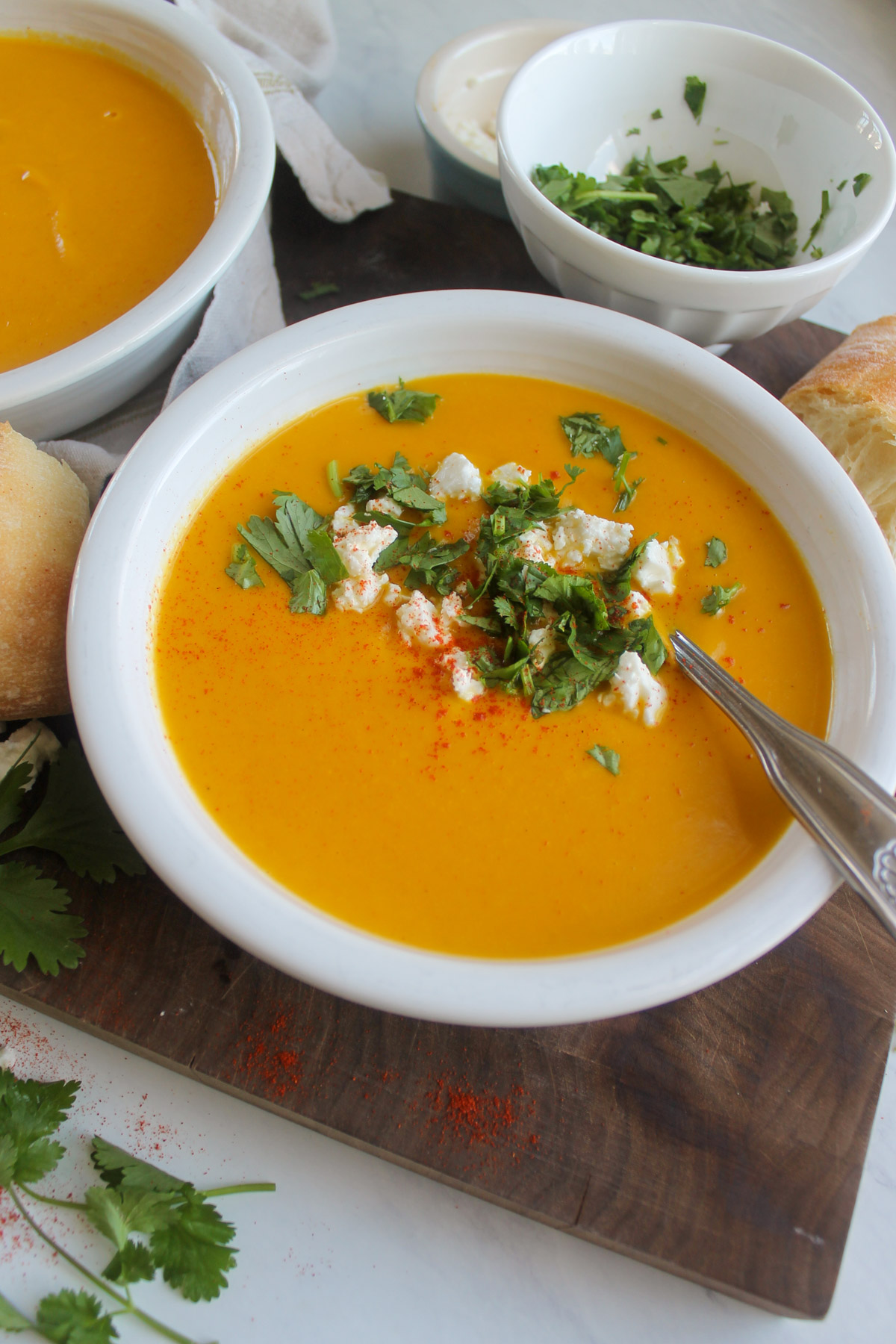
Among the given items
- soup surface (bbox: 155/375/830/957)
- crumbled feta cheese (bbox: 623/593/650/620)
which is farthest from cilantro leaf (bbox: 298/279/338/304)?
crumbled feta cheese (bbox: 623/593/650/620)

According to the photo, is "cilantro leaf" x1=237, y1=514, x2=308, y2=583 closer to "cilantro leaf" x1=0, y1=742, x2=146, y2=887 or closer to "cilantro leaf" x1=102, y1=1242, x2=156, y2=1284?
"cilantro leaf" x1=0, y1=742, x2=146, y2=887

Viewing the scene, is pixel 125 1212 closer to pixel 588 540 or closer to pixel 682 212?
pixel 588 540

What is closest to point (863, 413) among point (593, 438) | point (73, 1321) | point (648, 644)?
point (593, 438)

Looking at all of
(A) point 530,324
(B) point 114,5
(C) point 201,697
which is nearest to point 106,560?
(C) point 201,697

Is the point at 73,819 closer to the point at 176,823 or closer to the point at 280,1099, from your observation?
the point at 176,823

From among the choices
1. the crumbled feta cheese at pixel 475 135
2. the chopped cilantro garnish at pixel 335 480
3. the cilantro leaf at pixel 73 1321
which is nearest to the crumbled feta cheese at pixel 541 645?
the chopped cilantro garnish at pixel 335 480
